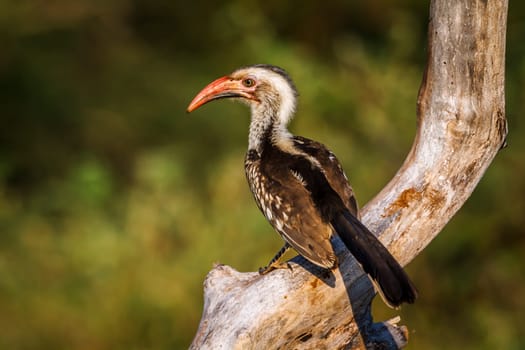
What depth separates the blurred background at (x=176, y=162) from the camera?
760 centimetres

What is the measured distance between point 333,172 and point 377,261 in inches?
31.4

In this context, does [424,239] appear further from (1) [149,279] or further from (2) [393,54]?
(2) [393,54]

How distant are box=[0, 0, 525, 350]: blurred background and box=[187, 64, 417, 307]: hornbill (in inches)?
32.8

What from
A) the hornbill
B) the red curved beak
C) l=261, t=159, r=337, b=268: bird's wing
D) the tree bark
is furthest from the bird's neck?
the tree bark

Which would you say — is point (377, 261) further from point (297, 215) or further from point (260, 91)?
point (260, 91)

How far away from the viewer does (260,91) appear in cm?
512

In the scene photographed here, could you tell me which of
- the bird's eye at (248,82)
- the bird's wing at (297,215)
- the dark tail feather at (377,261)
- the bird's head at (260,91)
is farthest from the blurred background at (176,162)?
the dark tail feather at (377,261)

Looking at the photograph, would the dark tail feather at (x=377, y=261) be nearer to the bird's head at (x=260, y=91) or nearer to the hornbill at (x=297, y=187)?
the hornbill at (x=297, y=187)

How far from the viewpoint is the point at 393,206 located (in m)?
4.25

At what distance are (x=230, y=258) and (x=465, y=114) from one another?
3982 millimetres

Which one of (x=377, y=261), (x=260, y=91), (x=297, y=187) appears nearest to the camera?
(x=377, y=261)

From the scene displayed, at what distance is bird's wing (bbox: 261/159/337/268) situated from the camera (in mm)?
3992

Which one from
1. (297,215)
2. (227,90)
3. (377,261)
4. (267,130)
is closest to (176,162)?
Answer: (227,90)

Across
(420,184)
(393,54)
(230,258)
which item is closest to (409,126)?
(393,54)
